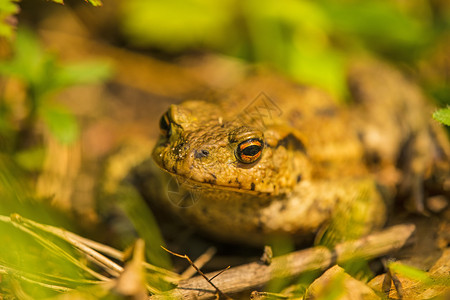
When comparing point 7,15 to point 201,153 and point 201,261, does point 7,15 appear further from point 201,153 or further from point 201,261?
point 201,261

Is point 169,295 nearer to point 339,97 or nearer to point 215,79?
point 339,97

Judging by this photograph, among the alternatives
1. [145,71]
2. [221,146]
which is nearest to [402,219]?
[221,146]

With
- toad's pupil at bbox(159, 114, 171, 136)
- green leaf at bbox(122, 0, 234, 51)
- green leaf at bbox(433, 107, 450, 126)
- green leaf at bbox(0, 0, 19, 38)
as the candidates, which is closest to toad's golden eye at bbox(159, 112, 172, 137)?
toad's pupil at bbox(159, 114, 171, 136)

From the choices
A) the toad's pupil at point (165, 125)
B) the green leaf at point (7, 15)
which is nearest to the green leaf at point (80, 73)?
the green leaf at point (7, 15)

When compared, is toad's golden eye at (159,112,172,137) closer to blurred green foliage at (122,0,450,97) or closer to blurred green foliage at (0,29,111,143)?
blurred green foliage at (0,29,111,143)

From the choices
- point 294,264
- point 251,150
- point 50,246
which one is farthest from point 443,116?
point 50,246

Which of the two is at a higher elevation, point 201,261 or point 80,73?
point 80,73
